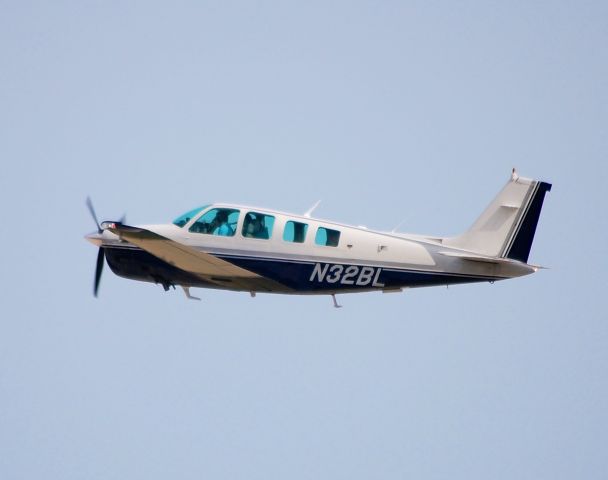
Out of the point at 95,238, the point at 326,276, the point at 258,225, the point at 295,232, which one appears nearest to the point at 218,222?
the point at 258,225

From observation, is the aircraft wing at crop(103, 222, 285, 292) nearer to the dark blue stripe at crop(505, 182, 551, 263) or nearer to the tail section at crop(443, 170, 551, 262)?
the tail section at crop(443, 170, 551, 262)

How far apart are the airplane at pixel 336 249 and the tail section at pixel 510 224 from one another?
0.07ft

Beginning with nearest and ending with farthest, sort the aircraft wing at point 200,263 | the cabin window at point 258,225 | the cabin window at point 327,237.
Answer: the aircraft wing at point 200,263 < the cabin window at point 327,237 < the cabin window at point 258,225

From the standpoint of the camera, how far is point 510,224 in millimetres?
29469

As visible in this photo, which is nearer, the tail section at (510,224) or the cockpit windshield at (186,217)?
the tail section at (510,224)

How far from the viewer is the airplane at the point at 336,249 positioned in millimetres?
29062

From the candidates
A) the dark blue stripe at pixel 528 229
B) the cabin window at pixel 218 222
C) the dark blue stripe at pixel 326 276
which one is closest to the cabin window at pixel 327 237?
the dark blue stripe at pixel 326 276

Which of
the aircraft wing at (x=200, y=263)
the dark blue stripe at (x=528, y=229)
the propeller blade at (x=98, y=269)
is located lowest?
the propeller blade at (x=98, y=269)

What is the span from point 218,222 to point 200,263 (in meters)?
1.03

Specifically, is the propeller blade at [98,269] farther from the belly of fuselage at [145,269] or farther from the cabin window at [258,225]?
the cabin window at [258,225]

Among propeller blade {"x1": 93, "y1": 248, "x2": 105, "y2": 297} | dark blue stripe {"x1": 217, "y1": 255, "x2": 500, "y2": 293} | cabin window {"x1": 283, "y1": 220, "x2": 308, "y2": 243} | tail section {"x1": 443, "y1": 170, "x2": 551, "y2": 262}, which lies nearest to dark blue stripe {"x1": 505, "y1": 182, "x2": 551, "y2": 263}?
tail section {"x1": 443, "y1": 170, "x2": 551, "y2": 262}

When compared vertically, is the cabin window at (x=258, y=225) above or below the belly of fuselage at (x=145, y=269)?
above

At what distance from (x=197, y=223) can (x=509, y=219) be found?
7098 mm

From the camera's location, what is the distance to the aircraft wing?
29.0 metres
